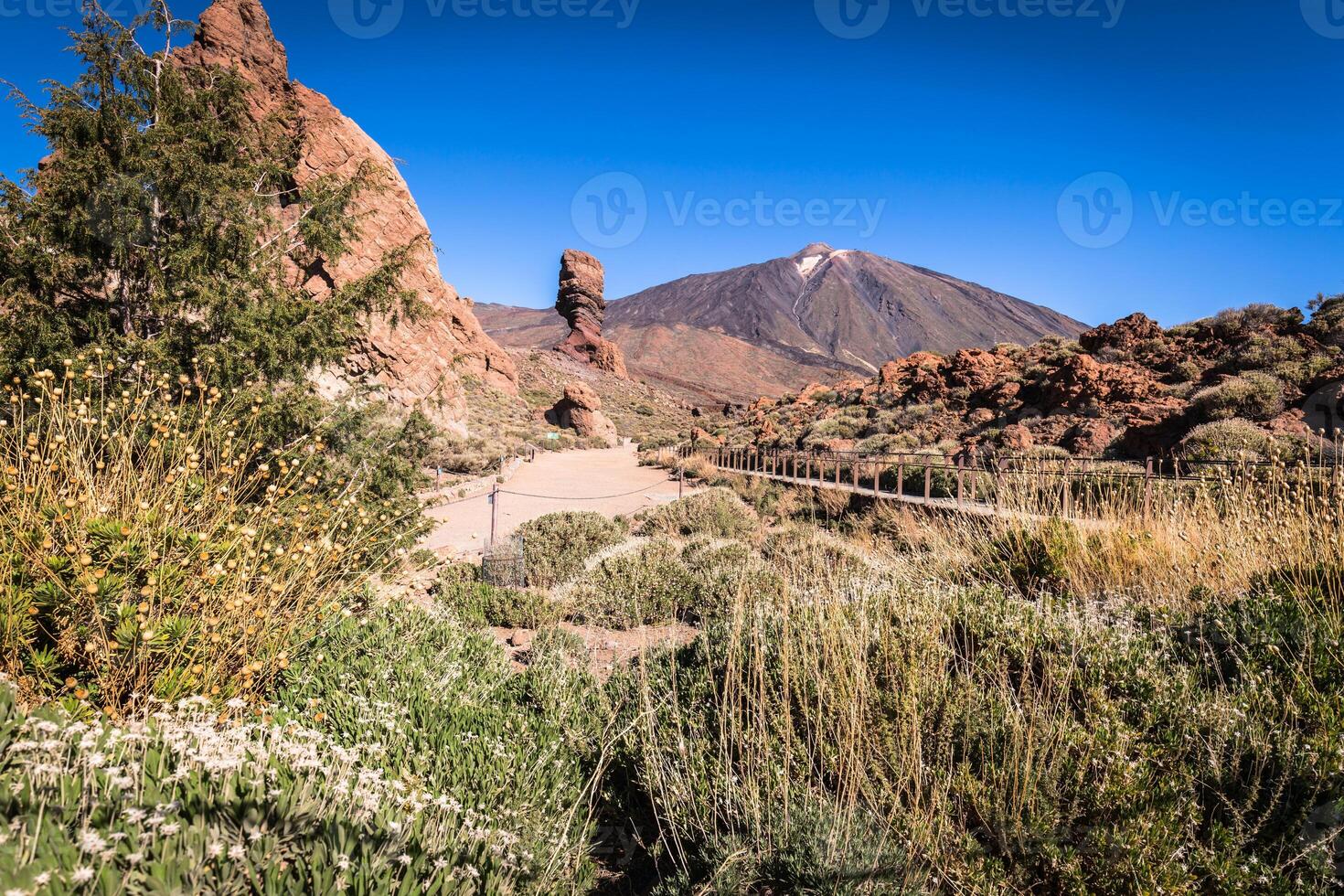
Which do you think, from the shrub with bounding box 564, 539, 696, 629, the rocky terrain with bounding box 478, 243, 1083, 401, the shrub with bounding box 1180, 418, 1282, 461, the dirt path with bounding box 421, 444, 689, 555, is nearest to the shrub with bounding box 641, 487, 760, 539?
the dirt path with bounding box 421, 444, 689, 555

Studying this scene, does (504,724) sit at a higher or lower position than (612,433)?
lower

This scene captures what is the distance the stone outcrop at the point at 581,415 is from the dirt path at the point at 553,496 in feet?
22.6

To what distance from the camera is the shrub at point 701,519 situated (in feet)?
35.7

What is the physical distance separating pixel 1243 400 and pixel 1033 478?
10.3 meters

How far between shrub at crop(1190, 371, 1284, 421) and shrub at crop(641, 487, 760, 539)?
10.7 meters

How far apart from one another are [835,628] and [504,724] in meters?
1.72

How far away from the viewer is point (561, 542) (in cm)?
890

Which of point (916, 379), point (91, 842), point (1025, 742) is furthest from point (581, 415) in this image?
point (91, 842)

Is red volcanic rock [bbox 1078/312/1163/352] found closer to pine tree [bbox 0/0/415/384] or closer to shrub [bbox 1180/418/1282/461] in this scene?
shrub [bbox 1180/418/1282/461]

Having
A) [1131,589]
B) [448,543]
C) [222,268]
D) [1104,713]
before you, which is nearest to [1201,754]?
[1104,713]

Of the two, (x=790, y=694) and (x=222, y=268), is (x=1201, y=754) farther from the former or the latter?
(x=222, y=268)

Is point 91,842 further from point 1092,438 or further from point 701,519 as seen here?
point 1092,438

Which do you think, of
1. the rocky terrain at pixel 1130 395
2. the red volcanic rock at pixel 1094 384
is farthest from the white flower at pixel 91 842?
the red volcanic rock at pixel 1094 384

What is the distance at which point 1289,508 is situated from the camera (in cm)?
430
